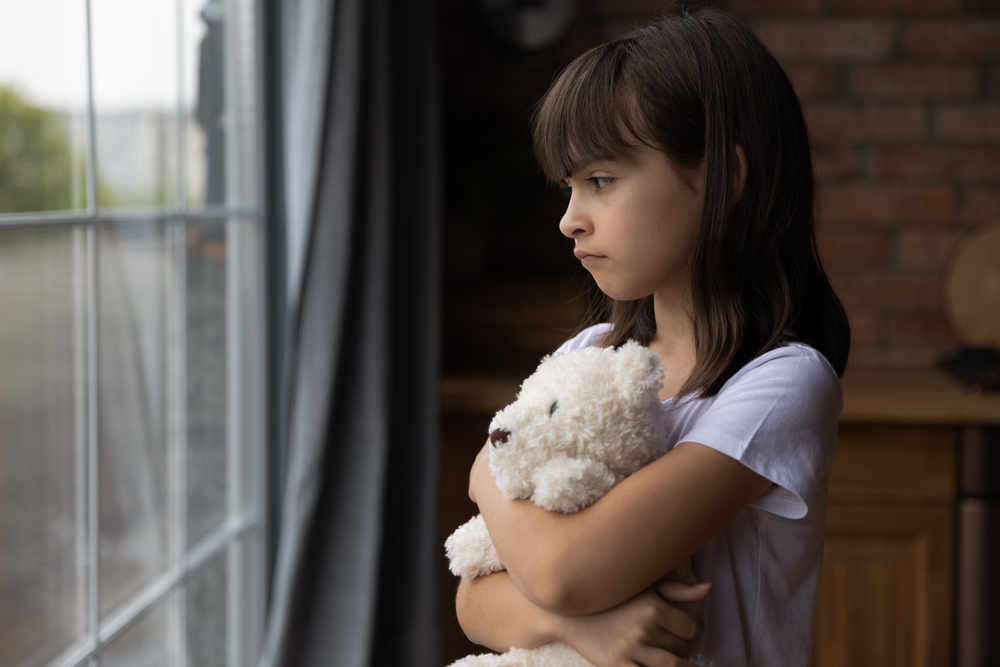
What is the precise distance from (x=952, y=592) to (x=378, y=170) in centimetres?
130

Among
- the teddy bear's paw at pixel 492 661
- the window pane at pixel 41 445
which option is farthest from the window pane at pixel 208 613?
the teddy bear's paw at pixel 492 661

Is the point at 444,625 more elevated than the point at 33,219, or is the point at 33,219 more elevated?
the point at 33,219

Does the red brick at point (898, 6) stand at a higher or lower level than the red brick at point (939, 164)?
higher

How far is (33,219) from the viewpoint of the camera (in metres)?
0.93

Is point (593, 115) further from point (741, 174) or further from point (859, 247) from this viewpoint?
point (859, 247)

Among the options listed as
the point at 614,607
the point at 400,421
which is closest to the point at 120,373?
the point at 400,421

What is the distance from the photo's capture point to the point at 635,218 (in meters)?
0.73

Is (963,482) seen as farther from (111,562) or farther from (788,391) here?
(111,562)

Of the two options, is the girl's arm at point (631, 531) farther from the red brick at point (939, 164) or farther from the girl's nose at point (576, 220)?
the red brick at point (939, 164)

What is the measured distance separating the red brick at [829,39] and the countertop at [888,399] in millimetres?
754

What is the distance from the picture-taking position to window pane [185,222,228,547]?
52.5 inches

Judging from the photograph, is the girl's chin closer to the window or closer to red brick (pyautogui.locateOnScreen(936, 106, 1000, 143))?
the window

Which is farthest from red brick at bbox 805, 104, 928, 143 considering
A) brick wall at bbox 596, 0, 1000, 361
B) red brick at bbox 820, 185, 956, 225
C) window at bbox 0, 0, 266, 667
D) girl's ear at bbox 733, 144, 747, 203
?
girl's ear at bbox 733, 144, 747, 203

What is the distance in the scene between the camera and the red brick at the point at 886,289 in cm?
201
